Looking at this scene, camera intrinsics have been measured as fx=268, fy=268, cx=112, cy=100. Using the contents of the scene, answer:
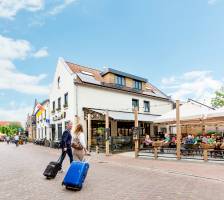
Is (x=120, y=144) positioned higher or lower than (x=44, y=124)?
lower

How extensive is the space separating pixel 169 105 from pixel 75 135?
76.2ft

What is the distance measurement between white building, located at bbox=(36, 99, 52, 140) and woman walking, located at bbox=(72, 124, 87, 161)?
21349 millimetres

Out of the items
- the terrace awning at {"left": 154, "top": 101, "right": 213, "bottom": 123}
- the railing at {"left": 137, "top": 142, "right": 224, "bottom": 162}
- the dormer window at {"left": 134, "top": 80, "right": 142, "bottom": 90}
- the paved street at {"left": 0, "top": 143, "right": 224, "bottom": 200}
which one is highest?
the dormer window at {"left": 134, "top": 80, "right": 142, "bottom": 90}

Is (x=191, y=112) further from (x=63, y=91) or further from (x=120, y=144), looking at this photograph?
(x=63, y=91)

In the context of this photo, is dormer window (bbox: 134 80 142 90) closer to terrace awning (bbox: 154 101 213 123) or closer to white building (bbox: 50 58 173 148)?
white building (bbox: 50 58 173 148)

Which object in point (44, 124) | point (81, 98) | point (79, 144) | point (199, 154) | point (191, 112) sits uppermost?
point (81, 98)

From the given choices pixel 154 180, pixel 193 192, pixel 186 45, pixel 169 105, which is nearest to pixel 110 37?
pixel 186 45

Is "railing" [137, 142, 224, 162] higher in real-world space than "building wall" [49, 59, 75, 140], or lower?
lower

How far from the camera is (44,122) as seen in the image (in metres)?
32.7

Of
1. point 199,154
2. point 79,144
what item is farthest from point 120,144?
point 79,144

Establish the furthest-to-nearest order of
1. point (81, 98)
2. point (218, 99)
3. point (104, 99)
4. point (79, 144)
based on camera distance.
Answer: point (218, 99)
point (104, 99)
point (81, 98)
point (79, 144)

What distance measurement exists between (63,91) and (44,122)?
9267 mm

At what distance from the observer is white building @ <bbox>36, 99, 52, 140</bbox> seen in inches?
1222

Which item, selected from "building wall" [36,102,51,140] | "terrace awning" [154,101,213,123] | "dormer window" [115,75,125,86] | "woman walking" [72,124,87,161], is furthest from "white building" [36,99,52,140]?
"woman walking" [72,124,87,161]
